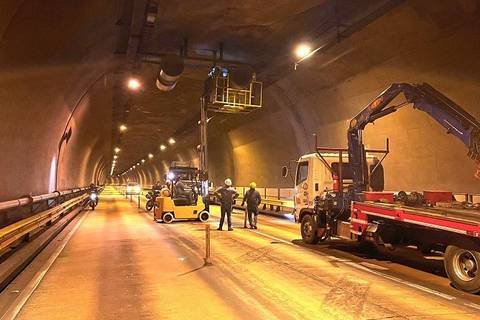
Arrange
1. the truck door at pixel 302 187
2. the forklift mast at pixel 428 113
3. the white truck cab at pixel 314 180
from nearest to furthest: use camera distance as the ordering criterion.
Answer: the forklift mast at pixel 428 113, the white truck cab at pixel 314 180, the truck door at pixel 302 187

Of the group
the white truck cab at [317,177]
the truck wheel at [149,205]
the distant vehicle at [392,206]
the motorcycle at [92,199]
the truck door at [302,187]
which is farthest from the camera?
the motorcycle at [92,199]

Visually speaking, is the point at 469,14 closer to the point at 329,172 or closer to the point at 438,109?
the point at 438,109

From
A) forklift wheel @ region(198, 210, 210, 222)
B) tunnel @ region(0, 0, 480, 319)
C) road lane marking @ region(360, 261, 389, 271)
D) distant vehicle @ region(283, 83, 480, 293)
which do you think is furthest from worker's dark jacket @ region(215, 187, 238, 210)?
road lane marking @ region(360, 261, 389, 271)

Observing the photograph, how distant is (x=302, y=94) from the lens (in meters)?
20.3

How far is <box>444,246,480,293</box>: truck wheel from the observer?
7.50m

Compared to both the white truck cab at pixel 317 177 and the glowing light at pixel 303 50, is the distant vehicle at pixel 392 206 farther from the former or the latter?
the glowing light at pixel 303 50

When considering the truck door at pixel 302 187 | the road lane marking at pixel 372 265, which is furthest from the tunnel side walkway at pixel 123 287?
the truck door at pixel 302 187

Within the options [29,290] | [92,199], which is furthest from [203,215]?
[29,290]

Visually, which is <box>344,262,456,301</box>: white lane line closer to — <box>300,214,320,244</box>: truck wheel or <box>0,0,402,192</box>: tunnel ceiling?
<box>300,214,320,244</box>: truck wheel

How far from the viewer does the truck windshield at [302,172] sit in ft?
49.1

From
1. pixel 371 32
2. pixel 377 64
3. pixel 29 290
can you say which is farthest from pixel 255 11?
Result: pixel 29 290

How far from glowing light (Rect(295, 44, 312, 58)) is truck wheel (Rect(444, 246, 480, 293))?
9698 millimetres

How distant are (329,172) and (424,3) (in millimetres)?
5411

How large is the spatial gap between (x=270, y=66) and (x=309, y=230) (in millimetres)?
8312
